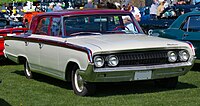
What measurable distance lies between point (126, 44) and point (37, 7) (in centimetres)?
2462

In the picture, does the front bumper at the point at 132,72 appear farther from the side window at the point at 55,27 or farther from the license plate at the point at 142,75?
the side window at the point at 55,27

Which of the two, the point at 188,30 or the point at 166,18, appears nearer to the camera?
the point at 188,30

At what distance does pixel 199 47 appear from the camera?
32.2ft

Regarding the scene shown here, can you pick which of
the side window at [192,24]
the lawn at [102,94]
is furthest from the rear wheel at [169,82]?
the side window at [192,24]

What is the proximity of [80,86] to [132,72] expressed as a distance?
1.00m

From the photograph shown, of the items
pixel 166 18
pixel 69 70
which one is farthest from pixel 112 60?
pixel 166 18

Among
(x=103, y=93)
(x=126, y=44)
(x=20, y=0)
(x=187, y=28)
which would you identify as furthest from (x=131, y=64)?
(x=20, y=0)

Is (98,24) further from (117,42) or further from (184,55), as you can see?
(184,55)

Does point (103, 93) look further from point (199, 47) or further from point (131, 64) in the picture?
point (199, 47)

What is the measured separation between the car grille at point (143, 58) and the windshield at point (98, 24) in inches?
47.7

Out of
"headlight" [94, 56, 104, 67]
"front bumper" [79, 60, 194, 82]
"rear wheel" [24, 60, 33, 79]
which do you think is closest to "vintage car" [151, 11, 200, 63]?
"front bumper" [79, 60, 194, 82]

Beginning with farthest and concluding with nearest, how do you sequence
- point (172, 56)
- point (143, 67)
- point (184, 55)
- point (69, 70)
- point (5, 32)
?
point (5, 32), point (69, 70), point (184, 55), point (172, 56), point (143, 67)

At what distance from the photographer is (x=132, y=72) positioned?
729 cm

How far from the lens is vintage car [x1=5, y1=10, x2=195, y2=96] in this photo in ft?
23.6
